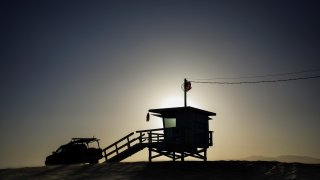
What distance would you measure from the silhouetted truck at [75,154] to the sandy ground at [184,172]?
9.83m

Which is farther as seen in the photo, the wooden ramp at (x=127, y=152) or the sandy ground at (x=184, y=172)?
the wooden ramp at (x=127, y=152)

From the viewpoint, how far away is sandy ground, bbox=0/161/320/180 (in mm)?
15680

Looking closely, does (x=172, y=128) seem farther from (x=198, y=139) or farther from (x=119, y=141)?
(x=119, y=141)

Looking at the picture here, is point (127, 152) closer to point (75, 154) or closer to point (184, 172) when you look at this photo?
point (75, 154)

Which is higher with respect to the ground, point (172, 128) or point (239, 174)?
point (172, 128)

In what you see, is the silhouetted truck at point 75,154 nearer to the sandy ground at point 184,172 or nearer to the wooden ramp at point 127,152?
the wooden ramp at point 127,152

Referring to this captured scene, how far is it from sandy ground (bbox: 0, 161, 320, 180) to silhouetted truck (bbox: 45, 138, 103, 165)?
9827 mm

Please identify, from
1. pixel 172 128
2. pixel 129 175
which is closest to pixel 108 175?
pixel 129 175

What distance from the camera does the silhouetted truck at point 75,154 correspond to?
29.2 metres

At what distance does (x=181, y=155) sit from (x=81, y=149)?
827 centimetres

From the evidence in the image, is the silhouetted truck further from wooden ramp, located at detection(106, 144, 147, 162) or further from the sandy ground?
the sandy ground

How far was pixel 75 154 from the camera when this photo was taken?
2922 cm

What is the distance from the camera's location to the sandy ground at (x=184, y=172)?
15.7 m

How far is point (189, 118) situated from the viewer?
27.8 metres
